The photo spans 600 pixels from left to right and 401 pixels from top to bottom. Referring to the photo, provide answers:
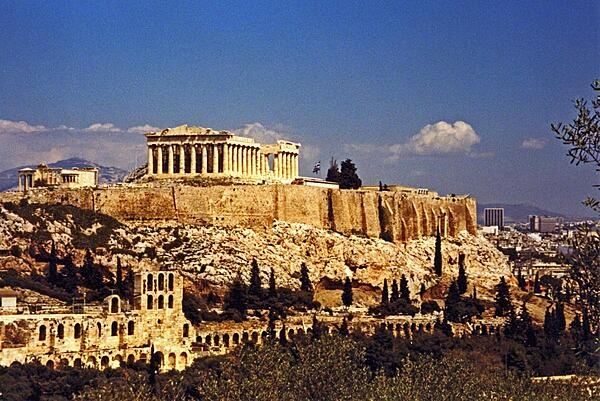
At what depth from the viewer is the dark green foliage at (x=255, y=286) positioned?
220 ft

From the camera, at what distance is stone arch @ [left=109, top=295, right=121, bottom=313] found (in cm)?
5566

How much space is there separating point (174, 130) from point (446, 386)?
34.6 meters

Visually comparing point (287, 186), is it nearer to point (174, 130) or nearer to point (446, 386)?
point (174, 130)

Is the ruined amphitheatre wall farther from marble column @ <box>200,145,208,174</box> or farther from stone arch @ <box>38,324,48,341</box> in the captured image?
stone arch @ <box>38,324,48,341</box>

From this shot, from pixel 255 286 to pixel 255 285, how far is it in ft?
0.25

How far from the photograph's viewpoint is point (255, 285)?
6756cm

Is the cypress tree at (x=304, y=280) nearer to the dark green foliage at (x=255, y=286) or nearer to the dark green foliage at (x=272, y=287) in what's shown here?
the dark green foliage at (x=272, y=287)

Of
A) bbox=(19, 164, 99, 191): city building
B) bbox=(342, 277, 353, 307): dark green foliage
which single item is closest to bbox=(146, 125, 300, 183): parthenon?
bbox=(19, 164, 99, 191): city building

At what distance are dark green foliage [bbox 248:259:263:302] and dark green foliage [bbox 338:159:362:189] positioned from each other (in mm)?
17329

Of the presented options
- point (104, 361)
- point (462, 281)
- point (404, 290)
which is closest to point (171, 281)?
point (104, 361)

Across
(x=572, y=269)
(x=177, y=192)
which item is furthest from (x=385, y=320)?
(x=572, y=269)

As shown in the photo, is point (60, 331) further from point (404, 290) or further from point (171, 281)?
point (404, 290)

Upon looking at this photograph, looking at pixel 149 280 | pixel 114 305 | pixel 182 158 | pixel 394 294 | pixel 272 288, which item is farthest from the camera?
pixel 182 158

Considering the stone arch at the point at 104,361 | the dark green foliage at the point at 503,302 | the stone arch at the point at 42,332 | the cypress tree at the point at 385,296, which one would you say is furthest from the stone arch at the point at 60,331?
the dark green foliage at the point at 503,302
